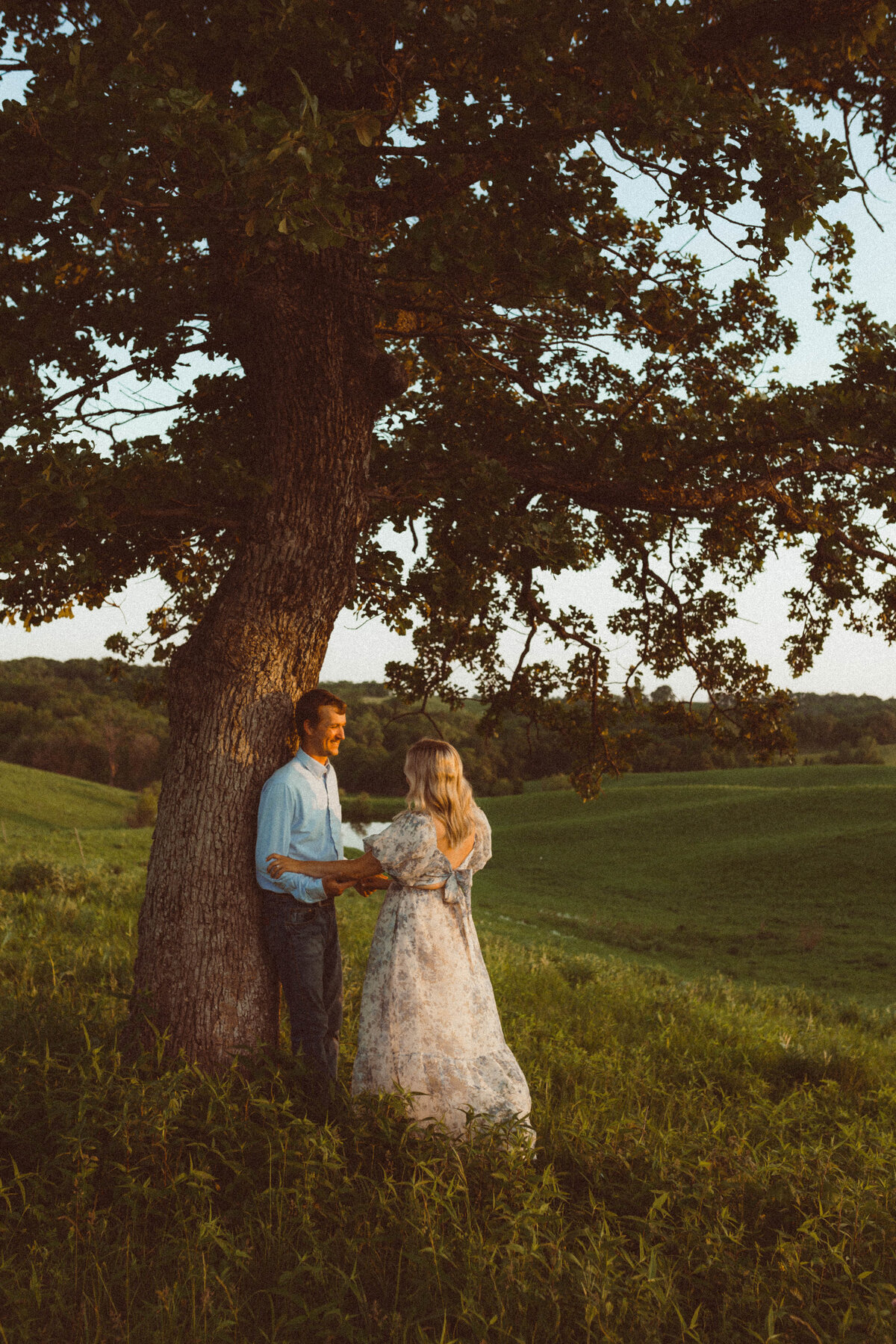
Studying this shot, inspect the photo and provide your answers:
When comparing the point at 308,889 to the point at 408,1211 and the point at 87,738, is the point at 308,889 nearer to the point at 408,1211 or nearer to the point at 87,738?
the point at 408,1211

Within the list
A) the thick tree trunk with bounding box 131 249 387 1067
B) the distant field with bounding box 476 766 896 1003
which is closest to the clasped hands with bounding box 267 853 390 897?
the thick tree trunk with bounding box 131 249 387 1067

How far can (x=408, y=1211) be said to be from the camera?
397 centimetres

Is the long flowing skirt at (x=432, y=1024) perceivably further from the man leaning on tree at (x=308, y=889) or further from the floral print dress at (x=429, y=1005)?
the man leaning on tree at (x=308, y=889)

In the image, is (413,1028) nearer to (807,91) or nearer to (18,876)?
(807,91)

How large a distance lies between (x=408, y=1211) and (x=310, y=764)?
265 centimetres

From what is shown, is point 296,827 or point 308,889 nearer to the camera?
point 308,889

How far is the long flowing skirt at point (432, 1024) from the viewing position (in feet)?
15.6

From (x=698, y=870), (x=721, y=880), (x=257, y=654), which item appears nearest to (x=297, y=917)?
(x=257, y=654)

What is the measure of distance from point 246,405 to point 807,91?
5.72 metres

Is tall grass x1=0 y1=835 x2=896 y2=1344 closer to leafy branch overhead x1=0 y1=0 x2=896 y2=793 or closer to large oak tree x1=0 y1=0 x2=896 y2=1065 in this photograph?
large oak tree x1=0 y1=0 x2=896 y2=1065

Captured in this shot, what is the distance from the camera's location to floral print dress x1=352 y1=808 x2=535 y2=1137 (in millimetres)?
4762

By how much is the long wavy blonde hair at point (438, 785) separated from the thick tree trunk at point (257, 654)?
1125 mm

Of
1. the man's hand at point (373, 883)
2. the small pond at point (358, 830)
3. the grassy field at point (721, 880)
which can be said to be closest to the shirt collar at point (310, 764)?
the man's hand at point (373, 883)

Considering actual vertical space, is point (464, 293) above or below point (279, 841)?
above
